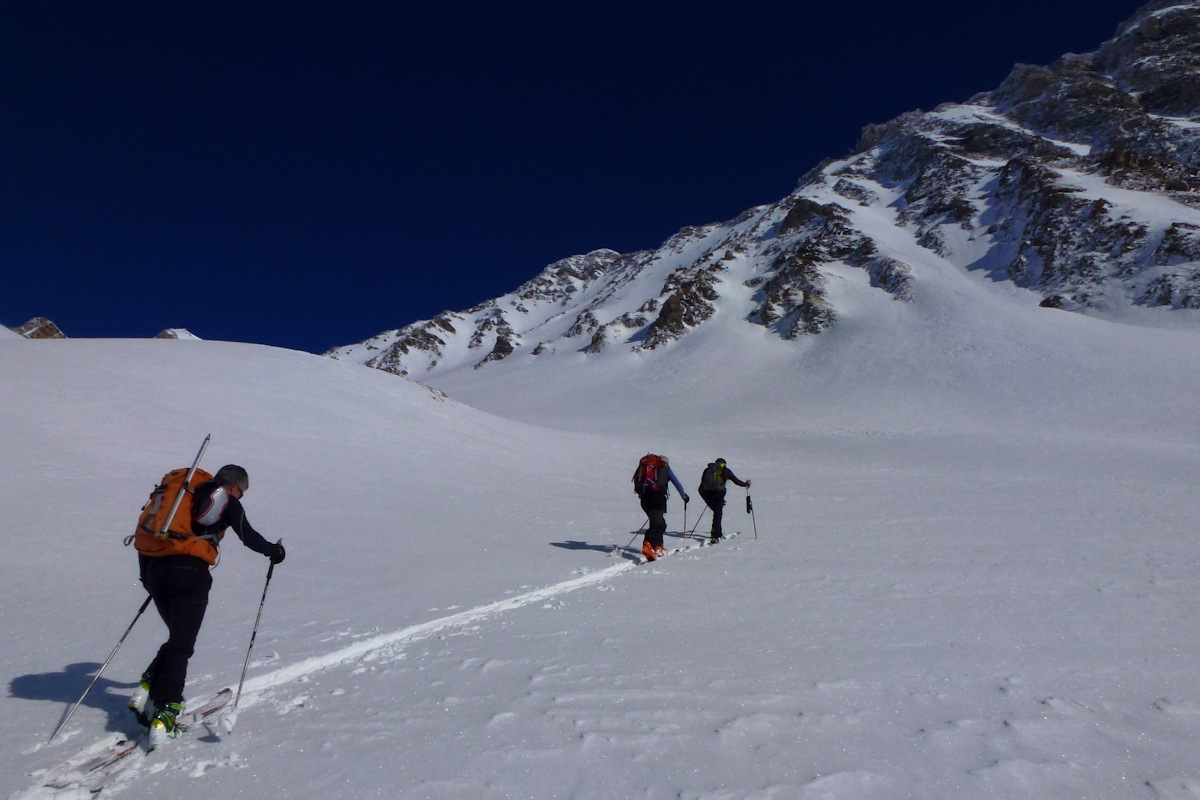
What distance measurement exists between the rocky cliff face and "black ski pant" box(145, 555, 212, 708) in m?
64.3

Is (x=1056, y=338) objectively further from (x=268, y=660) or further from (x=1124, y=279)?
(x=268, y=660)

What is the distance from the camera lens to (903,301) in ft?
196

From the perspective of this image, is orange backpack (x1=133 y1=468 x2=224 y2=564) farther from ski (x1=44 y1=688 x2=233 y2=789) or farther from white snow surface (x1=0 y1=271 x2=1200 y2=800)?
white snow surface (x1=0 y1=271 x2=1200 y2=800)

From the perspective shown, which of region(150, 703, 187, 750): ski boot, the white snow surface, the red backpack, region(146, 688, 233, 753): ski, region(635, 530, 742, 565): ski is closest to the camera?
the white snow surface

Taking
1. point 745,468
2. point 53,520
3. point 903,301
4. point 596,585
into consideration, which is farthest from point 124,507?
point 903,301

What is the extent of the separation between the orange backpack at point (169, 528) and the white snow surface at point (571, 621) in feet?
3.57

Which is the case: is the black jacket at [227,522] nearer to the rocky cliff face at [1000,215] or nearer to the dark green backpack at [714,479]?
the dark green backpack at [714,479]

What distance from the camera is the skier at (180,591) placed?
3379 mm

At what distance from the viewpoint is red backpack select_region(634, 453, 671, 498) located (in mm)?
9250

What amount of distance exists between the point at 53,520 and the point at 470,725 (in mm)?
8491

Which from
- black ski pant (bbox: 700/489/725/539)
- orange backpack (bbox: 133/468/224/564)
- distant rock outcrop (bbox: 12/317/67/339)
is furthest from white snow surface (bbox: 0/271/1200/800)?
distant rock outcrop (bbox: 12/317/67/339)

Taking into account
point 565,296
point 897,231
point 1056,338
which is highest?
point 565,296

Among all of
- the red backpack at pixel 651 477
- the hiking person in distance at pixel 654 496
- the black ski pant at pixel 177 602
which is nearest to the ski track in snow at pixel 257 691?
the black ski pant at pixel 177 602

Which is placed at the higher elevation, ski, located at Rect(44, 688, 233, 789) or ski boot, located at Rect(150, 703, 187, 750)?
ski boot, located at Rect(150, 703, 187, 750)
